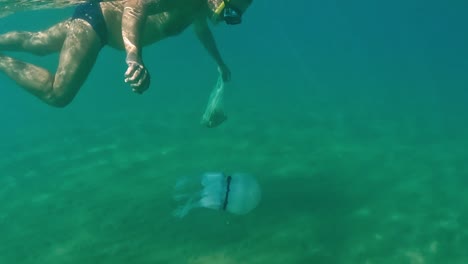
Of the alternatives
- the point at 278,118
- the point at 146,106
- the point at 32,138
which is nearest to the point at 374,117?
the point at 278,118

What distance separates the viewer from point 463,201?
386 inches

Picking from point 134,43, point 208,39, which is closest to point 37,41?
point 208,39

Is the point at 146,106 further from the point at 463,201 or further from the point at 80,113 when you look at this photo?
the point at 463,201

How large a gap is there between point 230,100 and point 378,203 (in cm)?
1349

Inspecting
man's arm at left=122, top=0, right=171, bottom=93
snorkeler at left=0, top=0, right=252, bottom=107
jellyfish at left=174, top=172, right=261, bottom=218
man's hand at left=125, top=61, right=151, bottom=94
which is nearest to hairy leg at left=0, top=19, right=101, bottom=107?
snorkeler at left=0, top=0, right=252, bottom=107

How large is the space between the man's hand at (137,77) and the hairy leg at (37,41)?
328 cm

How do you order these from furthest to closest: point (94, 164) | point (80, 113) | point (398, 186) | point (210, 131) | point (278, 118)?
1. point (80, 113)
2. point (278, 118)
3. point (210, 131)
4. point (94, 164)
5. point (398, 186)

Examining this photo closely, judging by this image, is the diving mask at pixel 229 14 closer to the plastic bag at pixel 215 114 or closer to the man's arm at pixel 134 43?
the man's arm at pixel 134 43

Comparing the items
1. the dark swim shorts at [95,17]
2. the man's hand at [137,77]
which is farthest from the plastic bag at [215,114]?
the man's hand at [137,77]

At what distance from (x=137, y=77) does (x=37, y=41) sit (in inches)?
157

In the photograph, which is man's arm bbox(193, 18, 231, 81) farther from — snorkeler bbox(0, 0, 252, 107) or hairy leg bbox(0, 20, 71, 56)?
hairy leg bbox(0, 20, 71, 56)

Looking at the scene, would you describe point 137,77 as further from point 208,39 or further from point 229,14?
point 208,39

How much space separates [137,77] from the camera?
4.71 meters

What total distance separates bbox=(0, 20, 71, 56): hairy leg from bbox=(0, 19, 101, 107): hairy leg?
944 mm
